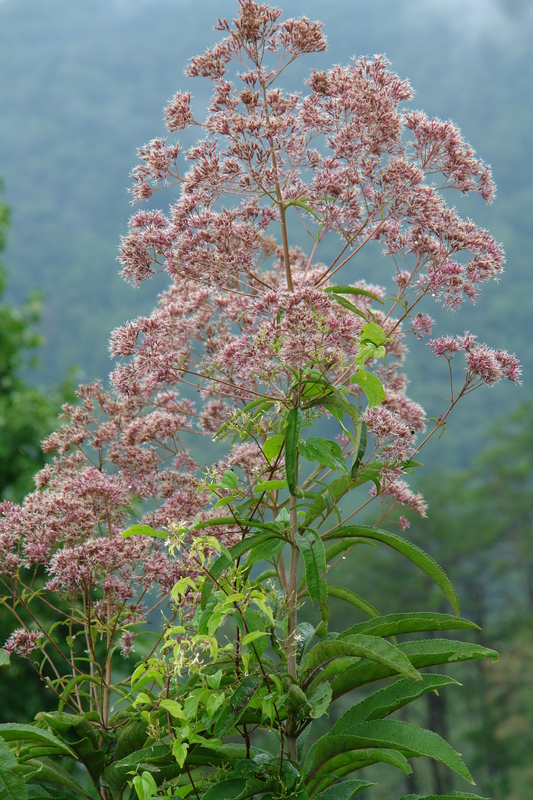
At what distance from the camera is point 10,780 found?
2.34 m

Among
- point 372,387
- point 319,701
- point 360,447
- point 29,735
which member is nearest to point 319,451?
point 360,447

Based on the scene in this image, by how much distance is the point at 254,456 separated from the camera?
3.00m

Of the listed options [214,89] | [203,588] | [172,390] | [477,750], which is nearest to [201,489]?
[203,588]

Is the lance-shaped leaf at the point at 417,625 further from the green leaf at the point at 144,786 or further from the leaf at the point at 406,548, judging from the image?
the green leaf at the point at 144,786

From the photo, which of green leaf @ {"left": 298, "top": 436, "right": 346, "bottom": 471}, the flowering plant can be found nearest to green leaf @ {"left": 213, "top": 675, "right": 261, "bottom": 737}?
the flowering plant

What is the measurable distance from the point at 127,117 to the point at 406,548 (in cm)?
16351

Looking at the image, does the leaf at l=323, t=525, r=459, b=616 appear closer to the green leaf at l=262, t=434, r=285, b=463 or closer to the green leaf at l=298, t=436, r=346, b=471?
the green leaf at l=298, t=436, r=346, b=471

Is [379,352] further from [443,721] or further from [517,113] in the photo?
[517,113]

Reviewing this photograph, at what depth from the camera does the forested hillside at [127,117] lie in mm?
93812

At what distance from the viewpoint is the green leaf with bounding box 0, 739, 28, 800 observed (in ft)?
7.65

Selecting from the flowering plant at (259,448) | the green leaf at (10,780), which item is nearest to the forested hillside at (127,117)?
the flowering plant at (259,448)

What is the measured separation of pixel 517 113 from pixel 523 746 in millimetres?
121878

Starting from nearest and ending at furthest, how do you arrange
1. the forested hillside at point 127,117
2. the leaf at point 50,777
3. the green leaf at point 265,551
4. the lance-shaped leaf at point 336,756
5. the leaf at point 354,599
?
1. the lance-shaped leaf at point 336,756
2. the green leaf at point 265,551
3. the leaf at point 50,777
4. the leaf at point 354,599
5. the forested hillside at point 127,117

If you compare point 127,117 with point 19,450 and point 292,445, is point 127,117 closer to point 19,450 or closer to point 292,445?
point 19,450
